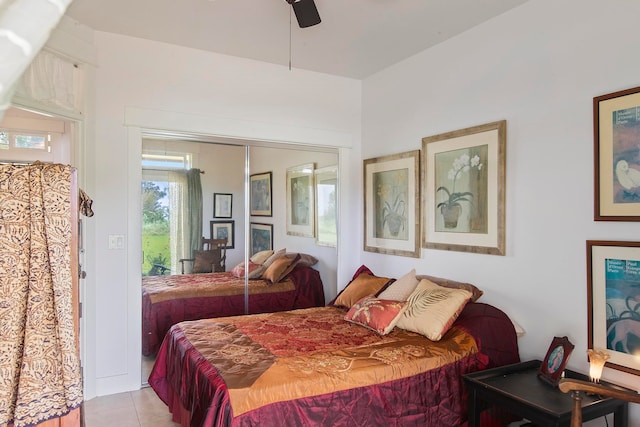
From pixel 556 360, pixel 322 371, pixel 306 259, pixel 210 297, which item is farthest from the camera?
pixel 306 259

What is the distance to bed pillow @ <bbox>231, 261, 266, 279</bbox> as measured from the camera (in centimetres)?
393

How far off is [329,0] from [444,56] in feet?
3.83

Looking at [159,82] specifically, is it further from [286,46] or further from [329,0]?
[329,0]

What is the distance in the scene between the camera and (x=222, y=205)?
3883mm

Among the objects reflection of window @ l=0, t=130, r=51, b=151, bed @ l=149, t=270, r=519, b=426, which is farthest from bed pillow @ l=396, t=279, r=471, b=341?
reflection of window @ l=0, t=130, r=51, b=151

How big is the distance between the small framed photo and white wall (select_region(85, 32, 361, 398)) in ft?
9.44

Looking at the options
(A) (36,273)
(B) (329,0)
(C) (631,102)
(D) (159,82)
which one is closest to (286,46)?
(B) (329,0)

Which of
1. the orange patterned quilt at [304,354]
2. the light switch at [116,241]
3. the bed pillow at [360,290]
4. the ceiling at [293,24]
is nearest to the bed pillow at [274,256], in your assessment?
the bed pillow at [360,290]

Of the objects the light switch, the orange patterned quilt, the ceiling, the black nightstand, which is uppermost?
the ceiling

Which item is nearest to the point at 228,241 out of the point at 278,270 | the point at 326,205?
the point at 278,270

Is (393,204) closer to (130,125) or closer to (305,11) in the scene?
(305,11)

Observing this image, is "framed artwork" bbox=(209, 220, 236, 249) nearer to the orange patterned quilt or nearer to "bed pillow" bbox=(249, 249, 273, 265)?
"bed pillow" bbox=(249, 249, 273, 265)

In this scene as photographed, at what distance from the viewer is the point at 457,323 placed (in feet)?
8.70

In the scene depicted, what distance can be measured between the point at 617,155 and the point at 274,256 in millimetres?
2867
